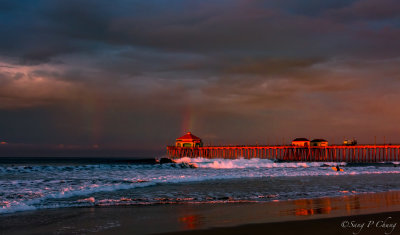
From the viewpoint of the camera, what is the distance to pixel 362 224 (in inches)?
340

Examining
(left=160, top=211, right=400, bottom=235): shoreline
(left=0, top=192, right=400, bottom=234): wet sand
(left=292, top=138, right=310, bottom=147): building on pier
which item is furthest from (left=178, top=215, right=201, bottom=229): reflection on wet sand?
(left=292, top=138, right=310, bottom=147): building on pier

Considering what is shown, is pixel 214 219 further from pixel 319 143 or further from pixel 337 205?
pixel 319 143

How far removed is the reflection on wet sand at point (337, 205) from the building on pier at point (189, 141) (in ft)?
252

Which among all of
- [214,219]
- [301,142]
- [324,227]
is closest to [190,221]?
[214,219]

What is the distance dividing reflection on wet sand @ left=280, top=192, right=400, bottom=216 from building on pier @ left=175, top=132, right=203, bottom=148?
76727 millimetres

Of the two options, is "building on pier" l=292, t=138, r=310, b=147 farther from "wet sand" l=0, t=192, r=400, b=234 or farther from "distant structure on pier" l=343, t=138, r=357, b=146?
"wet sand" l=0, t=192, r=400, b=234

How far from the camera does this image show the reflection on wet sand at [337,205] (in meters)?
10.9

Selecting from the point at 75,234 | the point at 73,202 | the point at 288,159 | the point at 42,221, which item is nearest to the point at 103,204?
the point at 73,202

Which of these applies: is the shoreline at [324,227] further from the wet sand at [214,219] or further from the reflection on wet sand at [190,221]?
the reflection on wet sand at [190,221]

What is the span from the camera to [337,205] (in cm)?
1235

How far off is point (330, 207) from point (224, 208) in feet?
10.9

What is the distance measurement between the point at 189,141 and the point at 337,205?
7907cm

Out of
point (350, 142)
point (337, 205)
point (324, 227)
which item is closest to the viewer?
point (324, 227)

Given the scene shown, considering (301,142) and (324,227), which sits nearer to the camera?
(324,227)
